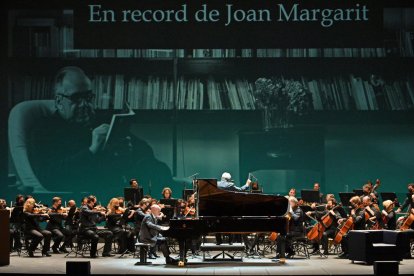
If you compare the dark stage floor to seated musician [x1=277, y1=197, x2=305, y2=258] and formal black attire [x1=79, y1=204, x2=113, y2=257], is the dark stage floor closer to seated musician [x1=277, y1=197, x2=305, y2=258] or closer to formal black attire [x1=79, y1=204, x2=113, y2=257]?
seated musician [x1=277, y1=197, x2=305, y2=258]

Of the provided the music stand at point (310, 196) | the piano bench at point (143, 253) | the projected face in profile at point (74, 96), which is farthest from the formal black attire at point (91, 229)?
the projected face in profile at point (74, 96)

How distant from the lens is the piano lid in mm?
15289

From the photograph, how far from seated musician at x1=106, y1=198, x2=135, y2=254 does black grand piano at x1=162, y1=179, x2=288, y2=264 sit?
8.21 feet

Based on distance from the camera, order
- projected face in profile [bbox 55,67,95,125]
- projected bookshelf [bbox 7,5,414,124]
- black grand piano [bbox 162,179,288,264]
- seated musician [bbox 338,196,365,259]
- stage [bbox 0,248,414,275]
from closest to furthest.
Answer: stage [bbox 0,248,414,275] < black grand piano [bbox 162,179,288,264] < seated musician [bbox 338,196,365,259] < projected bookshelf [bbox 7,5,414,124] < projected face in profile [bbox 55,67,95,125]

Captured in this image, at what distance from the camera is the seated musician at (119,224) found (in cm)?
1741

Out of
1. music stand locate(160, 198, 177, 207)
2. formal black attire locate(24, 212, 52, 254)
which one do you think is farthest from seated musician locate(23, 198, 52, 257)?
music stand locate(160, 198, 177, 207)

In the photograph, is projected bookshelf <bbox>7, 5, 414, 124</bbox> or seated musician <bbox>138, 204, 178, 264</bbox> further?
projected bookshelf <bbox>7, 5, 414, 124</bbox>

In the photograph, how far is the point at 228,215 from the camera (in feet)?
51.0

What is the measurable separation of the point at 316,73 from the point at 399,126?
2464 mm

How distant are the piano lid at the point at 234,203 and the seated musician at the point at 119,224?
252 cm

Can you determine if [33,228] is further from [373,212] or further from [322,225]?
[373,212]

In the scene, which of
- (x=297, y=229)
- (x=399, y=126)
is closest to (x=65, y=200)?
(x=297, y=229)

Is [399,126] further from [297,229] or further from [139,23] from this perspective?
[139,23]

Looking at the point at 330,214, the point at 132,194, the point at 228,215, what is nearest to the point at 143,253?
the point at 228,215
